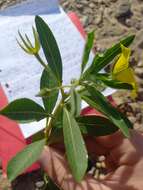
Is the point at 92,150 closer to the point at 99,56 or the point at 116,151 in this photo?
the point at 116,151

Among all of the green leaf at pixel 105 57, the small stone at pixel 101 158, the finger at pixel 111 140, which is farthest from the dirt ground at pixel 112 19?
the green leaf at pixel 105 57

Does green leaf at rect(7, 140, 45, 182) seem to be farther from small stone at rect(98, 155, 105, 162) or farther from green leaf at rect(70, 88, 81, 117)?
small stone at rect(98, 155, 105, 162)

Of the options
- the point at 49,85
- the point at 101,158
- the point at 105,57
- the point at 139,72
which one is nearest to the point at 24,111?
the point at 49,85

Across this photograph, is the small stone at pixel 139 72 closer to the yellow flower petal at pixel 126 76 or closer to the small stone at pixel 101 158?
the small stone at pixel 101 158

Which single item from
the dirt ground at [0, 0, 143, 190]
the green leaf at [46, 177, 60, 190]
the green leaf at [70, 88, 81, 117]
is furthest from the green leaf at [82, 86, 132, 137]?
the dirt ground at [0, 0, 143, 190]

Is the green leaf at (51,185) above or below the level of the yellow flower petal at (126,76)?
below

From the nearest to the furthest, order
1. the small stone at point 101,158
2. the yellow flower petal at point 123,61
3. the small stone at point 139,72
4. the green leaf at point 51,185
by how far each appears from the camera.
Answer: the yellow flower petal at point 123,61 < the green leaf at point 51,185 < the small stone at point 101,158 < the small stone at point 139,72
